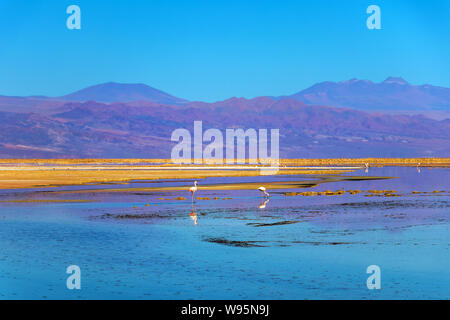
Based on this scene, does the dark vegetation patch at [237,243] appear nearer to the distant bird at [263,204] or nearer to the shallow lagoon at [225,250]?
the shallow lagoon at [225,250]

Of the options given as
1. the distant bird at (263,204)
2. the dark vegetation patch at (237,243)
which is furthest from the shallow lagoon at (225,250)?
the distant bird at (263,204)

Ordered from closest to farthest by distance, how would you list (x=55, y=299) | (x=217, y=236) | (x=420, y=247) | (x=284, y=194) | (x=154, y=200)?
(x=55, y=299)
(x=420, y=247)
(x=217, y=236)
(x=154, y=200)
(x=284, y=194)

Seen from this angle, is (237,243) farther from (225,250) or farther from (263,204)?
(263,204)

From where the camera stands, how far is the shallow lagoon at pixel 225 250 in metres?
19.2

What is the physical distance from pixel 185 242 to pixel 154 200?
→ 20.8 metres

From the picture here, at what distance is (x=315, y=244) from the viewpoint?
87.5ft

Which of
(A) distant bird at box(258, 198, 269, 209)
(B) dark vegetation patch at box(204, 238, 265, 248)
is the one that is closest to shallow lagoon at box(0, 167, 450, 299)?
(B) dark vegetation patch at box(204, 238, 265, 248)

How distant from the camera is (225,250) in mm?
25297

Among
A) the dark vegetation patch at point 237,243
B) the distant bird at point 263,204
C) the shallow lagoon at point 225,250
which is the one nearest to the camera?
the shallow lagoon at point 225,250

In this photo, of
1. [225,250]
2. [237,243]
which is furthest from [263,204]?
[225,250]
